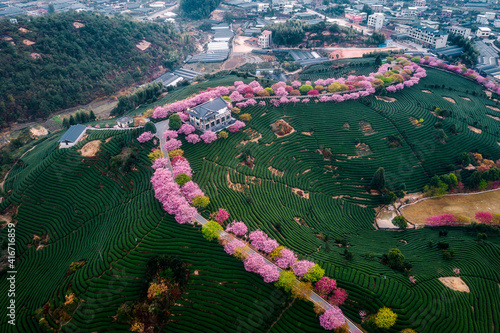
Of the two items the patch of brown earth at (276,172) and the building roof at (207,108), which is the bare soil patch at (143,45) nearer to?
the building roof at (207,108)

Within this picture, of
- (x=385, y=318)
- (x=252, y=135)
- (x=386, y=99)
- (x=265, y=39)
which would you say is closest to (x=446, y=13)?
(x=265, y=39)

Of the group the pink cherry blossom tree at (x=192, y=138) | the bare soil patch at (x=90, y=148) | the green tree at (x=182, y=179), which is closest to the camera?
the green tree at (x=182, y=179)

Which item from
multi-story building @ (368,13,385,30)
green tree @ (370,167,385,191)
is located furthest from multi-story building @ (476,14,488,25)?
green tree @ (370,167,385,191)

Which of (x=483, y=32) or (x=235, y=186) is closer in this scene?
(x=235, y=186)

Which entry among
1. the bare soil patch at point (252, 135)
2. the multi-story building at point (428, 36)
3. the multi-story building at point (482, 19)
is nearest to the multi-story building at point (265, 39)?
the multi-story building at point (428, 36)

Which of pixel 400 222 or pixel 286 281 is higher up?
pixel 286 281

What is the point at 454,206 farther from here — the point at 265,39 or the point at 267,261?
the point at 265,39

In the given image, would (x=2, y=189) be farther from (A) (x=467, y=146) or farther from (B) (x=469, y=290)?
(A) (x=467, y=146)

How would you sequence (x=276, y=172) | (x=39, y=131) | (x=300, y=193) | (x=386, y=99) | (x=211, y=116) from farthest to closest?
→ 1. (x=39, y=131)
2. (x=386, y=99)
3. (x=211, y=116)
4. (x=276, y=172)
5. (x=300, y=193)
